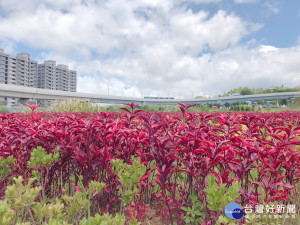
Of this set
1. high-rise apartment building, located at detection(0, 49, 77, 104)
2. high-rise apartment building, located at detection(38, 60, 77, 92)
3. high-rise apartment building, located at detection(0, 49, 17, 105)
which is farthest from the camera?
high-rise apartment building, located at detection(38, 60, 77, 92)

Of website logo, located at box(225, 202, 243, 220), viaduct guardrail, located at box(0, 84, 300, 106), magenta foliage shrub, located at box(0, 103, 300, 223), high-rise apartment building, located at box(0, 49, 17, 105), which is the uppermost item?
high-rise apartment building, located at box(0, 49, 17, 105)

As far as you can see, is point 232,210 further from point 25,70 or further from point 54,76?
point 54,76

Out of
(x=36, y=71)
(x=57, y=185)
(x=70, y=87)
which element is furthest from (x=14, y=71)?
(x=57, y=185)

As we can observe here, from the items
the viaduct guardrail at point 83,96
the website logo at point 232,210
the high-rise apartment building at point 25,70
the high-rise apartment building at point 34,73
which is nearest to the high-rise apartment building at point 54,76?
the high-rise apartment building at point 34,73

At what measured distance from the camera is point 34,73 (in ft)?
405

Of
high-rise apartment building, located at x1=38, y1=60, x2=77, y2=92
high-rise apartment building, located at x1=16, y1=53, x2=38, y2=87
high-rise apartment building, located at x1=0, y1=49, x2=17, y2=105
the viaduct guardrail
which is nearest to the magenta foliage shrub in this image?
the viaduct guardrail

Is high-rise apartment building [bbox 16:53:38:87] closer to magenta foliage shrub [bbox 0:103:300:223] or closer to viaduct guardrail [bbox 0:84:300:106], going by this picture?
viaduct guardrail [bbox 0:84:300:106]

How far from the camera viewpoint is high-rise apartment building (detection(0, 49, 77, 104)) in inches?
4272

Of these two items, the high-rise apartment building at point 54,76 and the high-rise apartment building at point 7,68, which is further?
the high-rise apartment building at point 54,76

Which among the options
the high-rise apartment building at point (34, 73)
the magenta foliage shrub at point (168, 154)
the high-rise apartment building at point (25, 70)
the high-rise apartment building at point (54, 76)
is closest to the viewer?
the magenta foliage shrub at point (168, 154)

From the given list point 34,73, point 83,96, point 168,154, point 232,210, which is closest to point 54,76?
point 34,73

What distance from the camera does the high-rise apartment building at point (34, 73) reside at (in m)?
108

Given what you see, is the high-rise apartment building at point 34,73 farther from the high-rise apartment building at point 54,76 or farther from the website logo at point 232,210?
the website logo at point 232,210

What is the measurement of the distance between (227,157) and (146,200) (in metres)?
1.13
